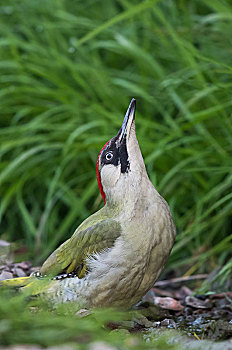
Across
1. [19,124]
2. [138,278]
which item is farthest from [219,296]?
[19,124]

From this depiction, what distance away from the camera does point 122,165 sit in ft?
10.3

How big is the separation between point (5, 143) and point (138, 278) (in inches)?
79.4

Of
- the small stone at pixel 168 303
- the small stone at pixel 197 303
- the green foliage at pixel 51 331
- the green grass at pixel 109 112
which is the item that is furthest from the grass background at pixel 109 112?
the green foliage at pixel 51 331

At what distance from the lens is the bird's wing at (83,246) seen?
306 centimetres

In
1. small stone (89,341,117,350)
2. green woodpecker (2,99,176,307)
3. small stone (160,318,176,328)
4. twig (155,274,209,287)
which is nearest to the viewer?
small stone (89,341,117,350)

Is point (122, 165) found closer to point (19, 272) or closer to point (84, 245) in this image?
point (84, 245)

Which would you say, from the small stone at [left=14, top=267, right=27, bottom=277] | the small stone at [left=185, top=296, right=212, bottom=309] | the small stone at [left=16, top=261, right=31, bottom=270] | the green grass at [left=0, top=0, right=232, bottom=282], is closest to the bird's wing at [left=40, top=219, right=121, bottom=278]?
the small stone at [left=14, top=267, right=27, bottom=277]

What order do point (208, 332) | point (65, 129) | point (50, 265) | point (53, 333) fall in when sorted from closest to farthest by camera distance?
point (53, 333) < point (208, 332) < point (50, 265) < point (65, 129)

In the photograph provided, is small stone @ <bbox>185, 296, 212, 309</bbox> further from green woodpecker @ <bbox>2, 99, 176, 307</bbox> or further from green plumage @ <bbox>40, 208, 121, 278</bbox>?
green plumage @ <bbox>40, 208, 121, 278</bbox>

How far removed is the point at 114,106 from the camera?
4.72 metres

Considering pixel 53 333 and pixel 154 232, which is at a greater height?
pixel 154 232

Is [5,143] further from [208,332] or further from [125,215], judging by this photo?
[208,332]

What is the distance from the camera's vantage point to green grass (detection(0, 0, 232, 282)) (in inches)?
167

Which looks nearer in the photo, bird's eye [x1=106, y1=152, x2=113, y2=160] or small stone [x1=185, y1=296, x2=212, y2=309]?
bird's eye [x1=106, y1=152, x2=113, y2=160]
